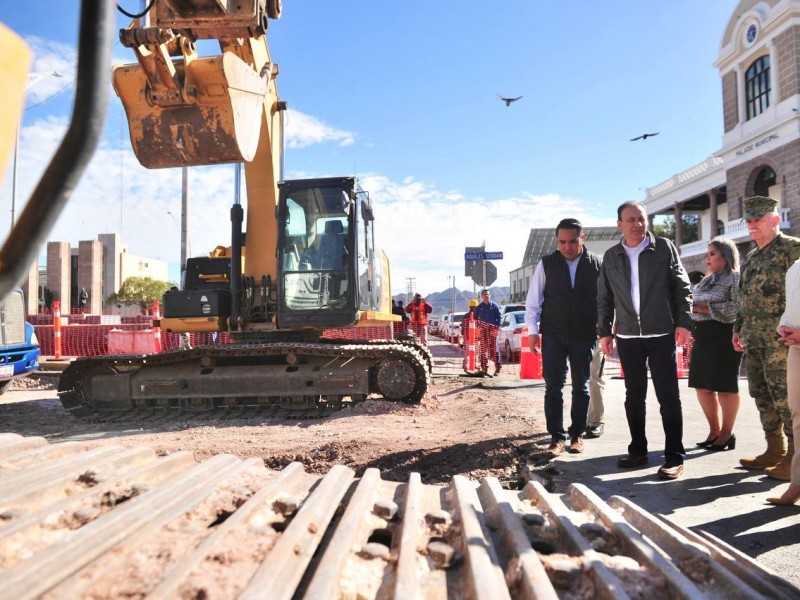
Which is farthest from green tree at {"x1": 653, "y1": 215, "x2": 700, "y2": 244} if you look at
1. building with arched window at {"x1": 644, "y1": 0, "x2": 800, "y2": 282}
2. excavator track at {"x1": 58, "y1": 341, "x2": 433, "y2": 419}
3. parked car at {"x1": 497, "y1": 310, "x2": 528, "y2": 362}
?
excavator track at {"x1": 58, "y1": 341, "x2": 433, "y2": 419}

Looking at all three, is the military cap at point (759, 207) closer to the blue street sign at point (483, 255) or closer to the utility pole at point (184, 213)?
the blue street sign at point (483, 255)

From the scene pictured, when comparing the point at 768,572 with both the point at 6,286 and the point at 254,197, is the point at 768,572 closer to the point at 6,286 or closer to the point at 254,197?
the point at 6,286

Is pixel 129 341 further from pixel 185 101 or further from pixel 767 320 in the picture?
pixel 767 320

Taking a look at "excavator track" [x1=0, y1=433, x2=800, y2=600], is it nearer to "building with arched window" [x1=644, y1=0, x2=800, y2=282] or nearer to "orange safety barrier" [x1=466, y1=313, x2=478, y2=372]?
"orange safety barrier" [x1=466, y1=313, x2=478, y2=372]

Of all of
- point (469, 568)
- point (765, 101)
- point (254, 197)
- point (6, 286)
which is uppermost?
point (765, 101)

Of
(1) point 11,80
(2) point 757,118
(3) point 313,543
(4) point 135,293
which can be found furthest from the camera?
(4) point 135,293

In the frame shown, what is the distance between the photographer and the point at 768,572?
5.39 feet

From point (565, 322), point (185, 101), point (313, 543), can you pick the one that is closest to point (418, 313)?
point (565, 322)

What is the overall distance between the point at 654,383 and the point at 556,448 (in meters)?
0.95

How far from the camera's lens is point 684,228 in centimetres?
5209

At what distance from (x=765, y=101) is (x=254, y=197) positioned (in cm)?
3060

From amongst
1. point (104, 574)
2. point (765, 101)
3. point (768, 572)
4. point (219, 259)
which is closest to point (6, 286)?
point (104, 574)

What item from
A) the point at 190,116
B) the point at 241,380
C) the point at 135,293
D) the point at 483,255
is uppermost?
the point at 135,293

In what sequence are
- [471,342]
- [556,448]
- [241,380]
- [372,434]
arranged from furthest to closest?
[471,342]
[241,380]
[372,434]
[556,448]
